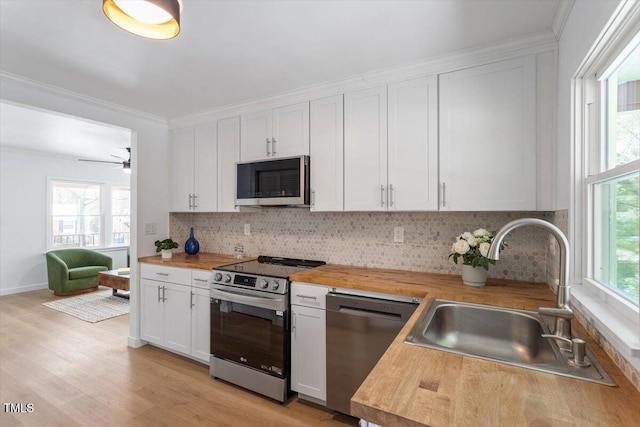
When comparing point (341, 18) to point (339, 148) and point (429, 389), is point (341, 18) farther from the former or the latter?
point (429, 389)

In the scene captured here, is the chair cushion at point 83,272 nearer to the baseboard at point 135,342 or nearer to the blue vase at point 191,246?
the baseboard at point 135,342

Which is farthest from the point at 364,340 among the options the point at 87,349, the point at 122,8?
the point at 87,349

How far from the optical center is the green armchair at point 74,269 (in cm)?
511

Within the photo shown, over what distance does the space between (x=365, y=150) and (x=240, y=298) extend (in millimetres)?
1490

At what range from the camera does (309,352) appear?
2.21m

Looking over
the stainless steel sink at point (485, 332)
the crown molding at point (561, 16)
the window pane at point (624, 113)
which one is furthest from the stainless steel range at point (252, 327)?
the crown molding at point (561, 16)

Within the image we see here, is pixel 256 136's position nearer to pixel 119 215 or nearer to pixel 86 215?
pixel 86 215

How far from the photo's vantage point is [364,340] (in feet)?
6.50

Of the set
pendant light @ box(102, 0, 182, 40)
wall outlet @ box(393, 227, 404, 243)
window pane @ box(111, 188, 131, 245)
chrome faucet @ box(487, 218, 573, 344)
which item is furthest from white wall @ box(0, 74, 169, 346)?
window pane @ box(111, 188, 131, 245)

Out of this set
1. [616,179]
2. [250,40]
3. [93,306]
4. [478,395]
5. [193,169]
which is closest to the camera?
[478,395]

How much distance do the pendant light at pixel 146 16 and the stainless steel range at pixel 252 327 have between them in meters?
1.63

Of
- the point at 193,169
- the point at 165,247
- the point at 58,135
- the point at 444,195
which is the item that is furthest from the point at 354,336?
the point at 58,135

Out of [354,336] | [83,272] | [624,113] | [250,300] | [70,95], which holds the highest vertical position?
[70,95]

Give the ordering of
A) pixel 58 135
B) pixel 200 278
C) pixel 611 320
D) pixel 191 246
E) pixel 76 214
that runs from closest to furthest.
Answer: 1. pixel 611 320
2. pixel 200 278
3. pixel 191 246
4. pixel 58 135
5. pixel 76 214
